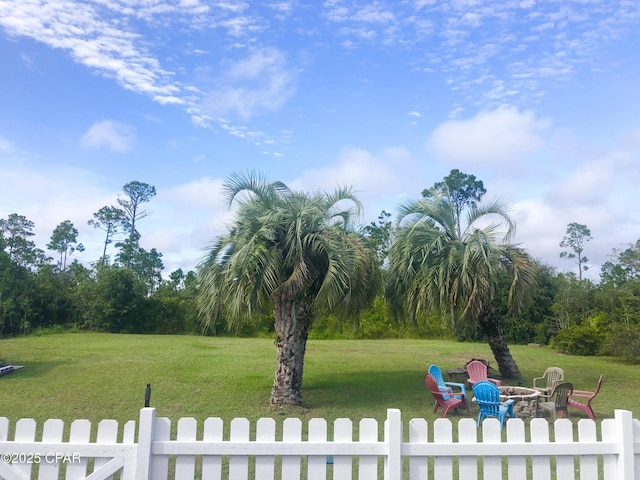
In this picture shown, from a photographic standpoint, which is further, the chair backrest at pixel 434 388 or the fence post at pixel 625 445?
the chair backrest at pixel 434 388

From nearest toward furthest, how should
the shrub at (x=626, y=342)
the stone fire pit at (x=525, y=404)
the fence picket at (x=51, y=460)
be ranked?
the fence picket at (x=51, y=460)
the stone fire pit at (x=525, y=404)
the shrub at (x=626, y=342)

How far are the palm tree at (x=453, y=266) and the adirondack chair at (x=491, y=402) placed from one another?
322cm

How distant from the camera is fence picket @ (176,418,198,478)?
328 cm

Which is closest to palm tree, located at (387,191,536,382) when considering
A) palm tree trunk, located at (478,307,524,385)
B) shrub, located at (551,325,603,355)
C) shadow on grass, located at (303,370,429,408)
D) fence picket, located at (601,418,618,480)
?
palm tree trunk, located at (478,307,524,385)

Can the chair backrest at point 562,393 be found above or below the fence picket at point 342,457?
below

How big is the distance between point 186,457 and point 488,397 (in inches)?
233

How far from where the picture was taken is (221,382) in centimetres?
1169

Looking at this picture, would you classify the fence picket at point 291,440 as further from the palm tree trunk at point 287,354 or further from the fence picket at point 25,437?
the palm tree trunk at point 287,354

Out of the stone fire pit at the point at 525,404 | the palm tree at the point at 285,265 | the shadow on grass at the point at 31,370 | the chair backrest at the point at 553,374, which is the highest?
the palm tree at the point at 285,265

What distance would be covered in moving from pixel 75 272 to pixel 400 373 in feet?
107

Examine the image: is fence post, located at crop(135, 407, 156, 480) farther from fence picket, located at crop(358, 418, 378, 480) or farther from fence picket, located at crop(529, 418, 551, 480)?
fence picket, located at crop(529, 418, 551, 480)

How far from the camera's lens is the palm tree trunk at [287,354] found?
365 inches

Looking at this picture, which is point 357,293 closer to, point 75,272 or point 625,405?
point 625,405

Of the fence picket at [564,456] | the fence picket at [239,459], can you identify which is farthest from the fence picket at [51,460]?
the fence picket at [564,456]
